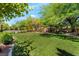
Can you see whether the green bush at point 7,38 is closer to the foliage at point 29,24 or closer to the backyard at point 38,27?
the backyard at point 38,27

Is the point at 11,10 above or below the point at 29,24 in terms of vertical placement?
above

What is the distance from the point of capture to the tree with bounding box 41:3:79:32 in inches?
97.2

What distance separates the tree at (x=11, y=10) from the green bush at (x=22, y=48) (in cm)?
31

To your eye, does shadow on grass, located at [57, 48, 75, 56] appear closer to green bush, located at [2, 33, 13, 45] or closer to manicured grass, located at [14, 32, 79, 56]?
manicured grass, located at [14, 32, 79, 56]

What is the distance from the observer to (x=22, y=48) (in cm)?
246

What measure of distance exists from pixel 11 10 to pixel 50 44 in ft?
1.84

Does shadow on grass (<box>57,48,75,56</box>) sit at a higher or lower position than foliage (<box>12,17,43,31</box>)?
lower

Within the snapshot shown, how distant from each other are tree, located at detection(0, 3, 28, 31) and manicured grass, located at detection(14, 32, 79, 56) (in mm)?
218

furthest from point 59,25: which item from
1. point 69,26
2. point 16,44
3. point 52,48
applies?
point 16,44

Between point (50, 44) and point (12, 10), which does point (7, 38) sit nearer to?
point (12, 10)

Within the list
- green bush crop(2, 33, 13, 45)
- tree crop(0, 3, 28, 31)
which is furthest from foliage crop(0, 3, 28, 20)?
green bush crop(2, 33, 13, 45)

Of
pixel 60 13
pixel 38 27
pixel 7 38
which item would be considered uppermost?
pixel 60 13

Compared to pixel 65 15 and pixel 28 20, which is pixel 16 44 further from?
pixel 65 15

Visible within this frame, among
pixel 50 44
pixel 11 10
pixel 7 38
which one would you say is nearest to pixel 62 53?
pixel 50 44
